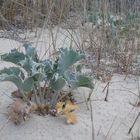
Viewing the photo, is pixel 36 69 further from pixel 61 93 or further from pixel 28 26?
pixel 28 26

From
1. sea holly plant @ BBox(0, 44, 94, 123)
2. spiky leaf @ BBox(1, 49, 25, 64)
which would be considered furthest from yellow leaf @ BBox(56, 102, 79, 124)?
spiky leaf @ BBox(1, 49, 25, 64)

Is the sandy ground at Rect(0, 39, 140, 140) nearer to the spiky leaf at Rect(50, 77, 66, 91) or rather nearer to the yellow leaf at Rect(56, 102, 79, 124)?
the yellow leaf at Rect(56, 102, 79, 124)

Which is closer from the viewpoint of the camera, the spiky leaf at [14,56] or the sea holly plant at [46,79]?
the sea holly plant at [46,79]

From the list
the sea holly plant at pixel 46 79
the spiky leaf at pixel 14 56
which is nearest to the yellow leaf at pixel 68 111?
the sea holly plant at pixel 46 79

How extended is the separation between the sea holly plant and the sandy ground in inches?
2.0

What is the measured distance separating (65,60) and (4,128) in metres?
0.39

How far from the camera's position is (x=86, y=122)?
1852mm

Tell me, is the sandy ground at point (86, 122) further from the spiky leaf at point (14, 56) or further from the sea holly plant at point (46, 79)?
the spiky leaf at point (14, 56)

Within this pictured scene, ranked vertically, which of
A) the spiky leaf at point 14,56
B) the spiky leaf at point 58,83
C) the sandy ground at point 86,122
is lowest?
the sandy ground at point 86,122

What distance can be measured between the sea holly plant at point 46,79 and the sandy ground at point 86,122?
0.17 ft

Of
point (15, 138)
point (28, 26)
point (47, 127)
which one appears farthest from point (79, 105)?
point (28, 26)

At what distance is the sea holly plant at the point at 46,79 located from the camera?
176 centimetres

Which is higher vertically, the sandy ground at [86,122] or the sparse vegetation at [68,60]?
the sparse vegetation at [68,60]

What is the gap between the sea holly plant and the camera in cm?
176
